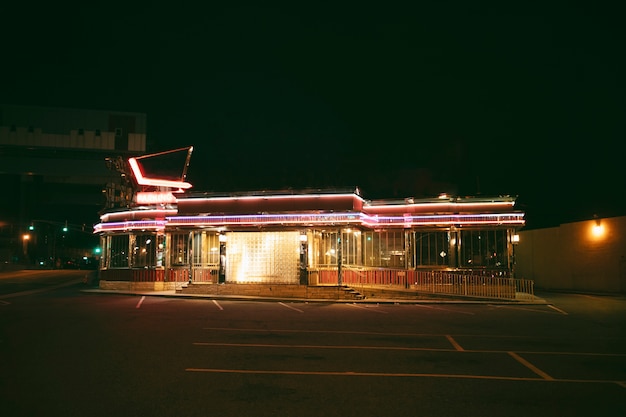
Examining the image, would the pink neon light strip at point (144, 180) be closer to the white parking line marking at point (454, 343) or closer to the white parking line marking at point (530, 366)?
the white parking line marking at point (454, 343)

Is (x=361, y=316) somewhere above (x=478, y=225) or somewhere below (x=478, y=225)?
below

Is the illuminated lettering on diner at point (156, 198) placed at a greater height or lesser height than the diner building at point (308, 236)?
greater

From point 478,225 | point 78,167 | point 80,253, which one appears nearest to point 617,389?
point 478,225

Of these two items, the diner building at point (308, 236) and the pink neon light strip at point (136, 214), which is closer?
the diner building at point (308, 236)

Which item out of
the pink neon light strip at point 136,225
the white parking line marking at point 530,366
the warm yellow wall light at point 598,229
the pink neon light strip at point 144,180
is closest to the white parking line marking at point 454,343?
the white parking line marking at point 530,366

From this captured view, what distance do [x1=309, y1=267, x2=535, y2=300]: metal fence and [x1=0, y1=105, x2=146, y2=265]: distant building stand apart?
141ft

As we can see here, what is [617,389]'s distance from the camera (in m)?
8.88

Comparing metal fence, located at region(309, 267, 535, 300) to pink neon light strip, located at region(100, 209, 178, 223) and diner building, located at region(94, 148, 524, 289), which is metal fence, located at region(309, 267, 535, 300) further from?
pink neon light strip, located at region(100, 209, 178, 223)

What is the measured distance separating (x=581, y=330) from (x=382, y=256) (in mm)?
16248

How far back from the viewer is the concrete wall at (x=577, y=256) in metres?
30.6

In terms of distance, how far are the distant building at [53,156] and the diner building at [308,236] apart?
116 ft

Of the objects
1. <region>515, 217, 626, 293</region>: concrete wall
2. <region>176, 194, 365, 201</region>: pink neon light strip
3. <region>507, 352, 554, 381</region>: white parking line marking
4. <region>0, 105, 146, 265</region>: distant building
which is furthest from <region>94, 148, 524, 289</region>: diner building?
<region>0, 105, 146, 265</region>: distant building

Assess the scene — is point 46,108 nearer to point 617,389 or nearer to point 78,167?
point 78,167

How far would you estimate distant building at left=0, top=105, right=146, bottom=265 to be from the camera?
226 ft
